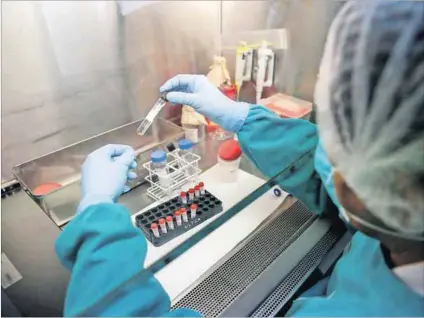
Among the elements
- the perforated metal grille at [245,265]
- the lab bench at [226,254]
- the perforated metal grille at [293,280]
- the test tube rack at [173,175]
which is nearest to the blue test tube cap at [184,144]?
the test tube rack at [173,175]

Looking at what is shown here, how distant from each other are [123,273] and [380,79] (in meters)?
0.43

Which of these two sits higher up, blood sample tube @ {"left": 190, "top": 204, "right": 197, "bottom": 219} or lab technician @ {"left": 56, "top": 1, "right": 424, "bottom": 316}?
lab technician @ {"left": 56, "top": 1, "right": 424, "bottom": 316}

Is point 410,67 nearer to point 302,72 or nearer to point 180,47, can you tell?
point 302,72

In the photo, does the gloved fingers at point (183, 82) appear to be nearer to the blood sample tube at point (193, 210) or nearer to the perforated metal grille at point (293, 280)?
the blood sample tube at point (193, 210)

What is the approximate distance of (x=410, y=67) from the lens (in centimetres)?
38

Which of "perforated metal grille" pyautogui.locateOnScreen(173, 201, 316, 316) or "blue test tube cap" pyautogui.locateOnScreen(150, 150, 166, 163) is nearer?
Result: "perforated metal grille" pyautogui.locateOnScreen(173, 201, 316, 316)

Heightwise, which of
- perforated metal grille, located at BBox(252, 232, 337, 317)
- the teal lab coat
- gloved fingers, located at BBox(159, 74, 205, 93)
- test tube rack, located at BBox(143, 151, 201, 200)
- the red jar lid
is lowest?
test tube rack, located at BBox(143, 151, 201, 200)

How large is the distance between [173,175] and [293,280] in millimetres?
481

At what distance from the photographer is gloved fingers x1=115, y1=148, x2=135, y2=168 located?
2.54ft

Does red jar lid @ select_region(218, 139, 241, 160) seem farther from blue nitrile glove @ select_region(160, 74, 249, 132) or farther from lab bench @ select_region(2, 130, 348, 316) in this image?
blue nitrile glove @ select_region(160, 74, 249, 132)

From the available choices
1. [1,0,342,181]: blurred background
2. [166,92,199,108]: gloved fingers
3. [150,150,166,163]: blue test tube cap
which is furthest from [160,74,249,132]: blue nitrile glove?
[1,0,342,181]: blurred background

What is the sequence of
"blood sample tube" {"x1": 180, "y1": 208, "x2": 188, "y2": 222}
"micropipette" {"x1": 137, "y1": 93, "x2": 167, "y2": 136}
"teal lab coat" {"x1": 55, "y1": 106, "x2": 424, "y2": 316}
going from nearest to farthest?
"teal lab coat" {"x1": 55, "y1": 106, "x2": 424, "y2": 316} < "blood sample tube" {"x1": 180, "y1": 208, "x2": 188, "y2": 222} < "micropipette" {"x1": 137, "y1": 93, "x2": 167, "y2": 136}

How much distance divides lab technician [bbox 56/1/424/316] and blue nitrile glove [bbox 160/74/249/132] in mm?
336

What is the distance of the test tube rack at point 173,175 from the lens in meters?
1.03
